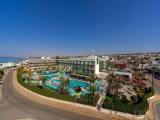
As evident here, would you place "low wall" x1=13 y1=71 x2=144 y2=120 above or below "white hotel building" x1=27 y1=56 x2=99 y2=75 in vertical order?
below

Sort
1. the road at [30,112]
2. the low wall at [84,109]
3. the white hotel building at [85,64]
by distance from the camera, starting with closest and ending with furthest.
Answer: the road at [30,112] → the low wall at [84,109] → the white hotel building at [85,64]

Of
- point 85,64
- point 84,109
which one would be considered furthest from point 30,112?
point 85,64

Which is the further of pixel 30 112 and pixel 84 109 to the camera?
pixel 84 109

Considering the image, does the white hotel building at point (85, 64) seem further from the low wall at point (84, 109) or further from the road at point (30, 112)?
the road at point (30, 112)

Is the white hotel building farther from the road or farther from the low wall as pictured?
the road

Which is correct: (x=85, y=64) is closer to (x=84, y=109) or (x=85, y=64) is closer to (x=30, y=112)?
(x=84, y=109)

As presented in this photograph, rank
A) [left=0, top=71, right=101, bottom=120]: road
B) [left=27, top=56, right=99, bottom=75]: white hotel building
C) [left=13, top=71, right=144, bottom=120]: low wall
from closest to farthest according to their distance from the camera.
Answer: [left=0, top=71, right=101, bottom=120]: road < [left=13, top=71, right=144, bottom=120]: low wall < [left=27, top=56, right=99, bottom=75]: white hotel building

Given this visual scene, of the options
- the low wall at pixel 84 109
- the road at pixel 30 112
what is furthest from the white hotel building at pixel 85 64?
the road at pixel 30 112

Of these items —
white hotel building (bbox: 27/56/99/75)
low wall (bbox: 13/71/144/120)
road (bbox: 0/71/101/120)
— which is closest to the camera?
road (bbox: 0/71/101/120)

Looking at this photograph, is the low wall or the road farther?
the low wall

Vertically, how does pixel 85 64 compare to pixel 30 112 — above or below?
above

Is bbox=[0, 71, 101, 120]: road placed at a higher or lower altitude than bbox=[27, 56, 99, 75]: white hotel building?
lower

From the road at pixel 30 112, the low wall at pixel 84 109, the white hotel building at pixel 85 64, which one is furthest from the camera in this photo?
the white hotel building at pixel 85 64

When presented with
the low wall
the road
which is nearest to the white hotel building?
the low wall
